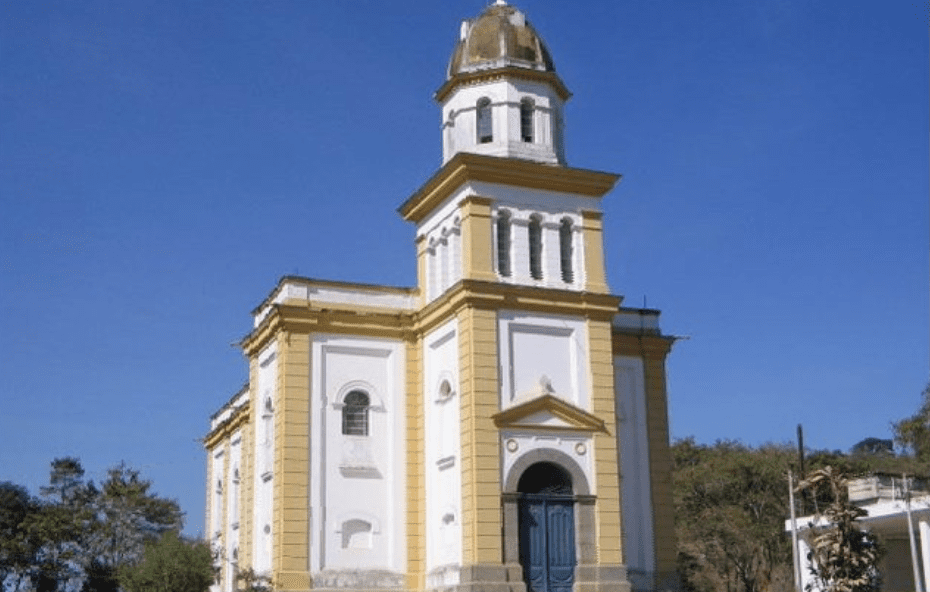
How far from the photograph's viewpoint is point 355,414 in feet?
111

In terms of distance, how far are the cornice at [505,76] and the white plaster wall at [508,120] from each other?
0.12 meters

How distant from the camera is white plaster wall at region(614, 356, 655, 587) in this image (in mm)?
34438

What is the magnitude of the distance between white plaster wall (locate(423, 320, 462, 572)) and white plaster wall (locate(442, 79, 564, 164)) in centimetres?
516

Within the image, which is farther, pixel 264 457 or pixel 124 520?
pixel 124 520

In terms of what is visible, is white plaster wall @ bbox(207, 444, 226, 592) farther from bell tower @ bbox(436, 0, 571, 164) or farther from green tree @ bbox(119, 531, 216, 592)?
bell tower @ bbox(436, 0, 571, 164)

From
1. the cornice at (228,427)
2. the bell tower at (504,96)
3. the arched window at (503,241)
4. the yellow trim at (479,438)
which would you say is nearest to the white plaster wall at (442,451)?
the yellow trim at (479,438)

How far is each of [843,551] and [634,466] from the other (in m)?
13.3

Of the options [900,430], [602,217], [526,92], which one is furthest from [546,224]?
[900,430]

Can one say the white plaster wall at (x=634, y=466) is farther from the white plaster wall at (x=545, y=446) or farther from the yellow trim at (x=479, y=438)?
the yellow trim at (x=479, y=438)

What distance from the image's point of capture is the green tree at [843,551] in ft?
72.5

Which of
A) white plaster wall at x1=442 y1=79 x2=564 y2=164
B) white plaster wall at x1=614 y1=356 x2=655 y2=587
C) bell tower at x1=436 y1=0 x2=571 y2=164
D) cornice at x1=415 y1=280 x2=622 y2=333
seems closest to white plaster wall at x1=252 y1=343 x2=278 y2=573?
cornice at x1=415 y1=280 x2=622 y2=333

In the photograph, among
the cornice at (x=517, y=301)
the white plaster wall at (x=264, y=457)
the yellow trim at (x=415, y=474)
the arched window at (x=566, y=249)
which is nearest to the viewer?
the cornice at (x=517, y=301)

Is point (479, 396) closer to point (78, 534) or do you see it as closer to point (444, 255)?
point (444, 255)

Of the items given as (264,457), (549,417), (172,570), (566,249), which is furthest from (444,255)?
(172,570)
